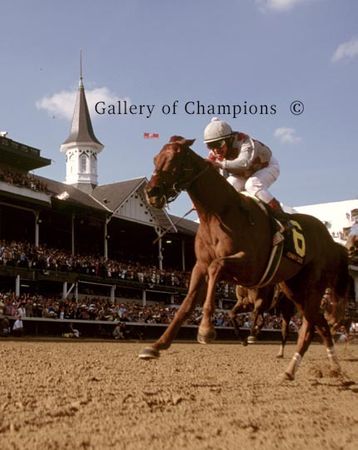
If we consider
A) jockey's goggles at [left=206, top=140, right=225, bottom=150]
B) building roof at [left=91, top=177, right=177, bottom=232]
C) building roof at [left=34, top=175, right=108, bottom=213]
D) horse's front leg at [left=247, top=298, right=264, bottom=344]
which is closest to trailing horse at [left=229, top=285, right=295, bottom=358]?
horse's front leg at [left=247, top=298, right=264, bottom=344]

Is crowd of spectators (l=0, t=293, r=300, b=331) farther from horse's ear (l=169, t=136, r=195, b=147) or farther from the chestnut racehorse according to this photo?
horse's ear (l=169, t=136, r=195, b=147)

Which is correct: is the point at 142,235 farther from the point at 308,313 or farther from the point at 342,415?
the point at 342,415

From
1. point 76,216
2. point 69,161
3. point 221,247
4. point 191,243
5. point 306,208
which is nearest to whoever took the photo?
point 221,247

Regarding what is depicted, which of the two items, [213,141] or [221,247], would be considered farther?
[213,141]

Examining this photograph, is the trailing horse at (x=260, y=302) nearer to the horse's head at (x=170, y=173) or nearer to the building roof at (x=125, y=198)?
the horse's head at (x=170, y=173)

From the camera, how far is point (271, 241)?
6812 mm

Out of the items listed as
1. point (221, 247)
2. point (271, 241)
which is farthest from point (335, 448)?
point (271, 241)

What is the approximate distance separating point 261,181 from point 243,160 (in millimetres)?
488

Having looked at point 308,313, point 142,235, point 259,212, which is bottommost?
point 308,313

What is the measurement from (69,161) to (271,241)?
164ft

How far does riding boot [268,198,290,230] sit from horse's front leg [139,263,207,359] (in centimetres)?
132

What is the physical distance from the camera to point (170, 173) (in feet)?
20.0

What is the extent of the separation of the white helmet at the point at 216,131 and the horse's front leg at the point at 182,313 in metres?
1.58

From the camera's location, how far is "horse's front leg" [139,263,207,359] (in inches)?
227
